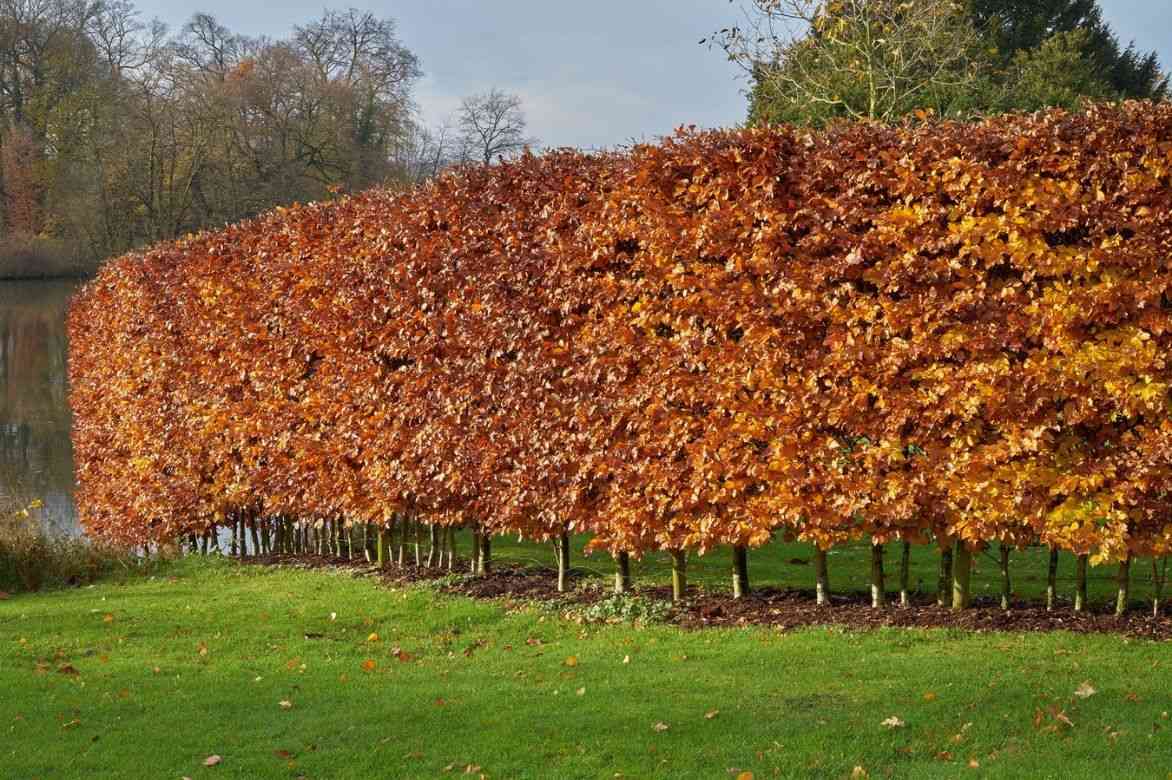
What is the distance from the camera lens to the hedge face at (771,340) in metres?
6.98

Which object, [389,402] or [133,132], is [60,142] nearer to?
[133,132]

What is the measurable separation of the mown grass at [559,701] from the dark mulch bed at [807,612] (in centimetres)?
34

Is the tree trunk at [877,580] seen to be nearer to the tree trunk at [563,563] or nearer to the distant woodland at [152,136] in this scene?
the tree trunk at [563,563]

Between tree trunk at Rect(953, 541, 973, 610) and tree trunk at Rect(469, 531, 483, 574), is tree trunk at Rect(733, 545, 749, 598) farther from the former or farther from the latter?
tree trunk at Rect(469, 531, 483, 574)

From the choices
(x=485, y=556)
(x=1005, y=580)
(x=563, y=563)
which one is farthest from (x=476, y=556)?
(x=1005, y=580)

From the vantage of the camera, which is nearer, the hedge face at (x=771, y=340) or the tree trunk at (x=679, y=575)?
the hedge face at (x=771, y=340)

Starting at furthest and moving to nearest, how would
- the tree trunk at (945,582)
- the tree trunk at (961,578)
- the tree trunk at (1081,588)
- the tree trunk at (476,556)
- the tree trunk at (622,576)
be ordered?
the tree trunk at (476,556), the tree trunk at (622,576), the tree trunk at (945,582), the tree trunk at (961,578), the tree trunk at (1081,588)

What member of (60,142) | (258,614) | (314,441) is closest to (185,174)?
(60,142)

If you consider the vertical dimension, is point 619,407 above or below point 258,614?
above

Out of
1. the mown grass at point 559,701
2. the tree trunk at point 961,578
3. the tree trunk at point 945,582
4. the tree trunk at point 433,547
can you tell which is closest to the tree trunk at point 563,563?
the mown grass at point 559,701

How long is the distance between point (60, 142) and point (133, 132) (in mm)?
2859

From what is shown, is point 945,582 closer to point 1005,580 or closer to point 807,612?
point 1005,580

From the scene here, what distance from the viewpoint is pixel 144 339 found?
14.2 meters

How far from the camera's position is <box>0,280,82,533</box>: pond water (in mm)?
20344
